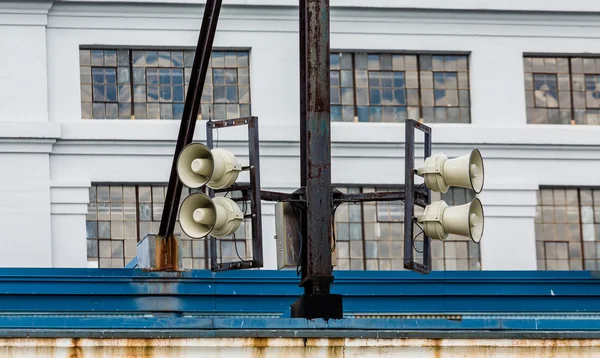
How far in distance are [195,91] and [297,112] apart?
6.33 metres

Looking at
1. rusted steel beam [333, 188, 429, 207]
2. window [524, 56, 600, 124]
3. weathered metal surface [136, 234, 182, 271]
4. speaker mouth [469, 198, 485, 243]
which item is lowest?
weathered metal surface [136, 234, 182, 271]

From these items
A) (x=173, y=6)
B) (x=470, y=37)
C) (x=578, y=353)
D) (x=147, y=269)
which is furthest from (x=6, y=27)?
(x=578, y=353)

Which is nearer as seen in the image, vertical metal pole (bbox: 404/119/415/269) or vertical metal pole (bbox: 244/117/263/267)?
vertical metal pole (bbox: 244/117/263/267)

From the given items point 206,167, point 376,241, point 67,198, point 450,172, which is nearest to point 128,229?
point 67,198

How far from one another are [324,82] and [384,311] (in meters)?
7.57

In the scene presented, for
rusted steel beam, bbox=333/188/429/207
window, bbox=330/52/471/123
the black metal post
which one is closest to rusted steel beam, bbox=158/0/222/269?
the black metal post

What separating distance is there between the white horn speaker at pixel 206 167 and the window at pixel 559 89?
45.3 ft

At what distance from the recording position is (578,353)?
15.5m

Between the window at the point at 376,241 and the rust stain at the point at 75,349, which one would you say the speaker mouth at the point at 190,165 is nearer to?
the rust stain at the point at 75,349

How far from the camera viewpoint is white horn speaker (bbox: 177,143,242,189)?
1711 centimetres

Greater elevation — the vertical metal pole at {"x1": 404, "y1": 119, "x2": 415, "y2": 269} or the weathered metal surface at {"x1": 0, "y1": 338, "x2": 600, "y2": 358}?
the vertical metal pole at {"x1": 404, "y1": 119, "x2": 415, "y2": 269}

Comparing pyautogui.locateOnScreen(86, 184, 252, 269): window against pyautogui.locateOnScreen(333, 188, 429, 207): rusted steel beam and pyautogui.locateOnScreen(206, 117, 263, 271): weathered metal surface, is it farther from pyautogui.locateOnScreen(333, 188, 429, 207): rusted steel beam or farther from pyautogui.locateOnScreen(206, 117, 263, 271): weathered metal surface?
pyautogui.locateOnScreen(206, 117, 263, 271): weathered metal surface

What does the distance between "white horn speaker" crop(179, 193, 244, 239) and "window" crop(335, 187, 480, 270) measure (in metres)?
11.0

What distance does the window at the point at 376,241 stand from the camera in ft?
94.2
